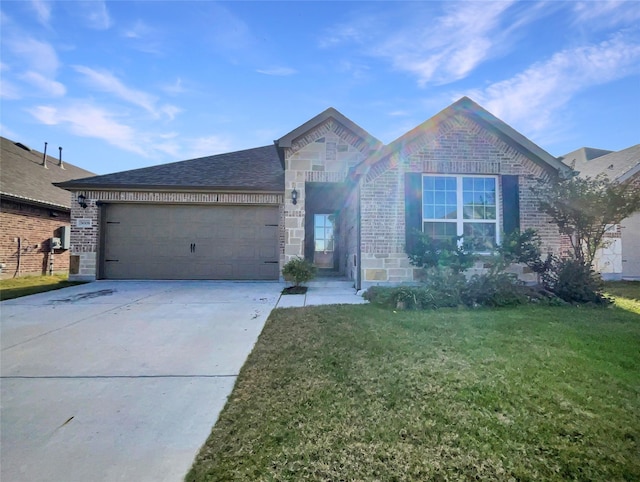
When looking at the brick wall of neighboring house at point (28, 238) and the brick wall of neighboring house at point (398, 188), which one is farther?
the brick wall of neighboring house at point (28, 238)

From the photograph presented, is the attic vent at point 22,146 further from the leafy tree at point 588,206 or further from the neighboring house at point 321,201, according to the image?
the leafy tree at point 588,206

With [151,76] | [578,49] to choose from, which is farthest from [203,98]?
[578,49]

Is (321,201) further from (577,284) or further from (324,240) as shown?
(577,284)

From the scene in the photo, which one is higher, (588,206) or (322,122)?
(322,122)

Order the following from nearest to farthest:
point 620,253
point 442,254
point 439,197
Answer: point 442,254
point 439,197
point 620,253

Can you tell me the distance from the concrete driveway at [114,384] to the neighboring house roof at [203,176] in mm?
4582

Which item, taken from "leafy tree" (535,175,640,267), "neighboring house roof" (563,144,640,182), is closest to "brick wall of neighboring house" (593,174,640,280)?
Result: "neighboring house roof" (563,144,640,182)

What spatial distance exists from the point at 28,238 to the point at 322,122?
1182 cm

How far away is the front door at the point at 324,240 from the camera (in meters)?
12.5

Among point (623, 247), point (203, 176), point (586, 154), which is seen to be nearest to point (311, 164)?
point (203, 176)

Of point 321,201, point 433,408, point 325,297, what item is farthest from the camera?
point 321,201

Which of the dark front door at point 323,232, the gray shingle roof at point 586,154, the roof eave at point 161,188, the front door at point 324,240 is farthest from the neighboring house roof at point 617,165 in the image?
the roof eave at point 161,188

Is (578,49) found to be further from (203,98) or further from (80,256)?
(80,256)

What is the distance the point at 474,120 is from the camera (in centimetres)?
743
